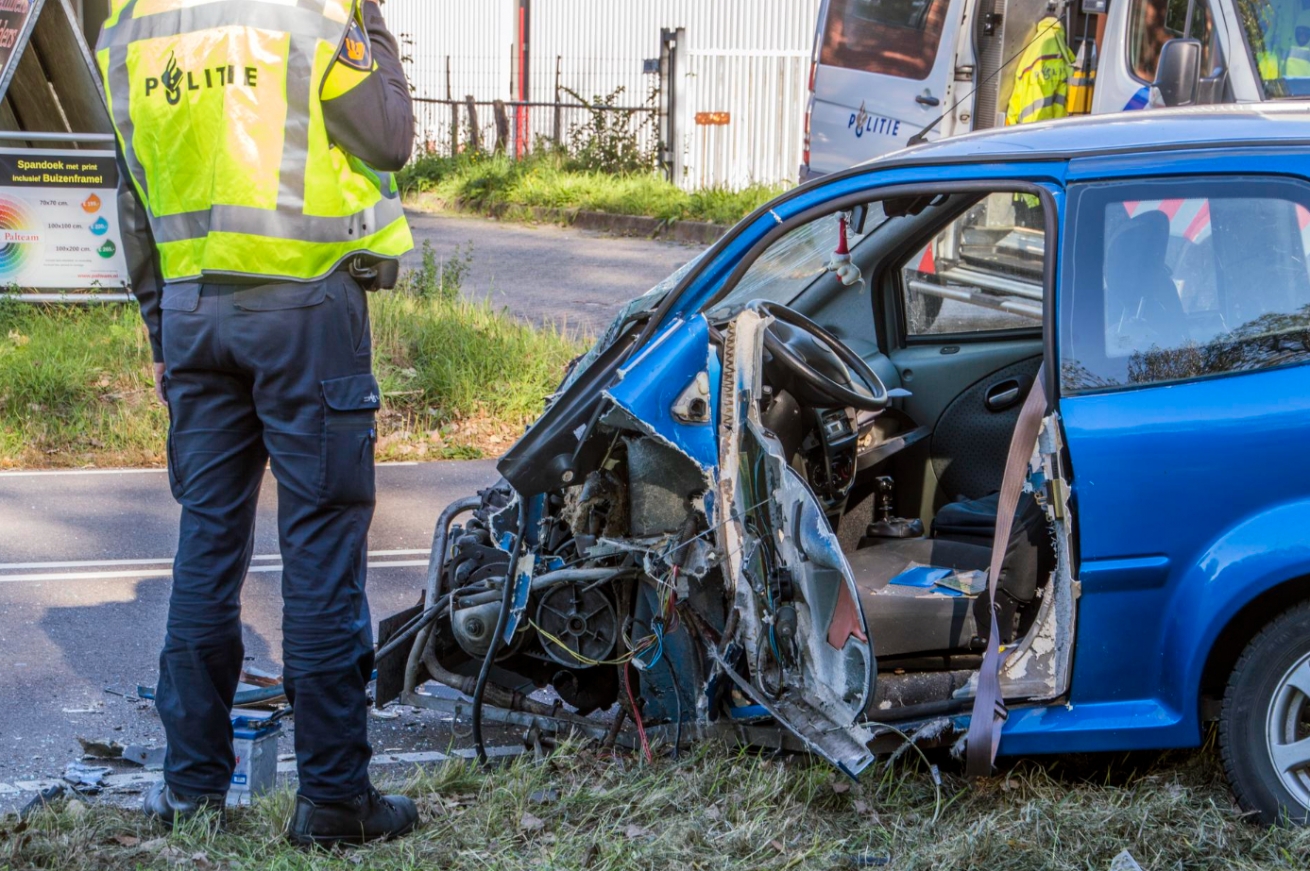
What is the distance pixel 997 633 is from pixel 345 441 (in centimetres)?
158

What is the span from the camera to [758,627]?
12.4ft

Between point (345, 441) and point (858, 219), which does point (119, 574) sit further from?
point (858, 219)

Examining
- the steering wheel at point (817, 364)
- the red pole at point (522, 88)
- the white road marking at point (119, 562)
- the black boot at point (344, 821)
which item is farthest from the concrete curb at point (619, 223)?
the black boot at point (344, 821)

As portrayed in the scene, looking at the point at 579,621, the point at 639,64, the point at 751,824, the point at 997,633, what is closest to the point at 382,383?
the point at 579,621

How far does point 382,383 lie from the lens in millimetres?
8555

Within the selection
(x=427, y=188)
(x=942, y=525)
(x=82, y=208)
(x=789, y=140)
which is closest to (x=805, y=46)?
(x=789, y=140)

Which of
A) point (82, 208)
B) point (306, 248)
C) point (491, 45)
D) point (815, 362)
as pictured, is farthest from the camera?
point (491, 45)

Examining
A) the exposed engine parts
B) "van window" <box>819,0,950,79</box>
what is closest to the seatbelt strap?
the exposed engine parts

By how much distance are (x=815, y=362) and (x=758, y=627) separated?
79cm

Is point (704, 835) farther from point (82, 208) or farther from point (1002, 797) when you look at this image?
point (82, 208)

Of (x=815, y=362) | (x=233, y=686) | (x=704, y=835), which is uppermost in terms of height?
(x=815, y=362)

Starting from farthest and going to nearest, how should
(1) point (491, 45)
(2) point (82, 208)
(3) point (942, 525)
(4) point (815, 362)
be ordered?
(1) point (491, 45) < (2) point (82, 208) < (3) point (942, 525) < (4) point (815, 362)

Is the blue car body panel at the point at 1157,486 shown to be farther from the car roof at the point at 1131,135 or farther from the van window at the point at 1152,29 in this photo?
the van window at the point at 1152,29

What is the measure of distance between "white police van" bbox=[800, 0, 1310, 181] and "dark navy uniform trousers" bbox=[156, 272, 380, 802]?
591 centimetres
